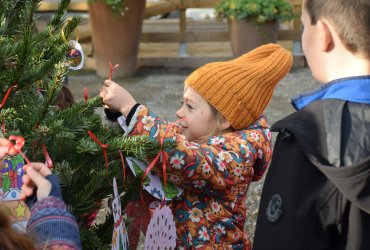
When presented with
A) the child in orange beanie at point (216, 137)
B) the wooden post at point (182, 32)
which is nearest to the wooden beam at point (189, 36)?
the wooden post at point (182, 32)

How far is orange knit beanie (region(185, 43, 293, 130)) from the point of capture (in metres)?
2.58

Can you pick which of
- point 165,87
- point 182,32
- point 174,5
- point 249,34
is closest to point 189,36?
point 182,32

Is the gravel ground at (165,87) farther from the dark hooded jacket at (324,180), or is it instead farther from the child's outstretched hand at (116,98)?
the dark hooded jacket at (324,180)

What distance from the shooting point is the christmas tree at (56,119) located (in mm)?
1797

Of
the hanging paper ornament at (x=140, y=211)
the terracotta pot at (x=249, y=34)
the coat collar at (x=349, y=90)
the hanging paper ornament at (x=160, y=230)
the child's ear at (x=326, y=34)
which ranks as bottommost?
the terracotta pot at (x=249, y=34)

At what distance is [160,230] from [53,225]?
59 cm

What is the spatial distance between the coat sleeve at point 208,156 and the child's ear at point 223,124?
2.5 inches

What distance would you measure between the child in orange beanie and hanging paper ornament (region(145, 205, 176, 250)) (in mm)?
194

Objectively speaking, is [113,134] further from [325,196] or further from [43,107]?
[325,196]

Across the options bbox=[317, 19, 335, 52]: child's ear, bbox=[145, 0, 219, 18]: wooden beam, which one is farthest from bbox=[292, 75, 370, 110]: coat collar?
bbox=[145, 0, 219, 18]: wooden beam

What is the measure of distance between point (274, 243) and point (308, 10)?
25.8 inches

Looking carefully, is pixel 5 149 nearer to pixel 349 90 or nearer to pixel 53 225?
pixel 53 225

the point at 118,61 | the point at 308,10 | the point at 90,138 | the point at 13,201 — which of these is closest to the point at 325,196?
the point at 308,10

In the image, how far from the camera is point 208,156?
2357 millimetres
